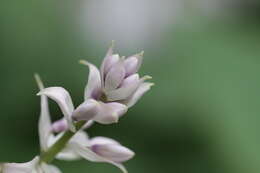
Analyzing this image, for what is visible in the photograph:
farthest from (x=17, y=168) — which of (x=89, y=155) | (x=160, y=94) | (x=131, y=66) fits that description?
(x=160, y=94)

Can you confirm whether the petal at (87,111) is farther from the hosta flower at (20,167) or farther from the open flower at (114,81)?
the hosta flower at (20,167)

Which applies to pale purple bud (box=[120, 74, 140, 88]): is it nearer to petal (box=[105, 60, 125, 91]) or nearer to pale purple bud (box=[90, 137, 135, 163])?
petal (box=[105, 60, 125, 91])

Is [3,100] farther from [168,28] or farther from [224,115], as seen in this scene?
[168,28]

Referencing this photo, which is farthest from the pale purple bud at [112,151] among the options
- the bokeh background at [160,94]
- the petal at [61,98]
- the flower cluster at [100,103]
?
the bokeh background at [160,94]

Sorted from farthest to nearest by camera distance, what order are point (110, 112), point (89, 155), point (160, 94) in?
point (160, 94) < point (89, 155) < point (110, 112)

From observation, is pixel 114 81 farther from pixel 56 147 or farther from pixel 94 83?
pixel 56 147

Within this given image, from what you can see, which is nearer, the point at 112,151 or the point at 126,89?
the point at 126,89
